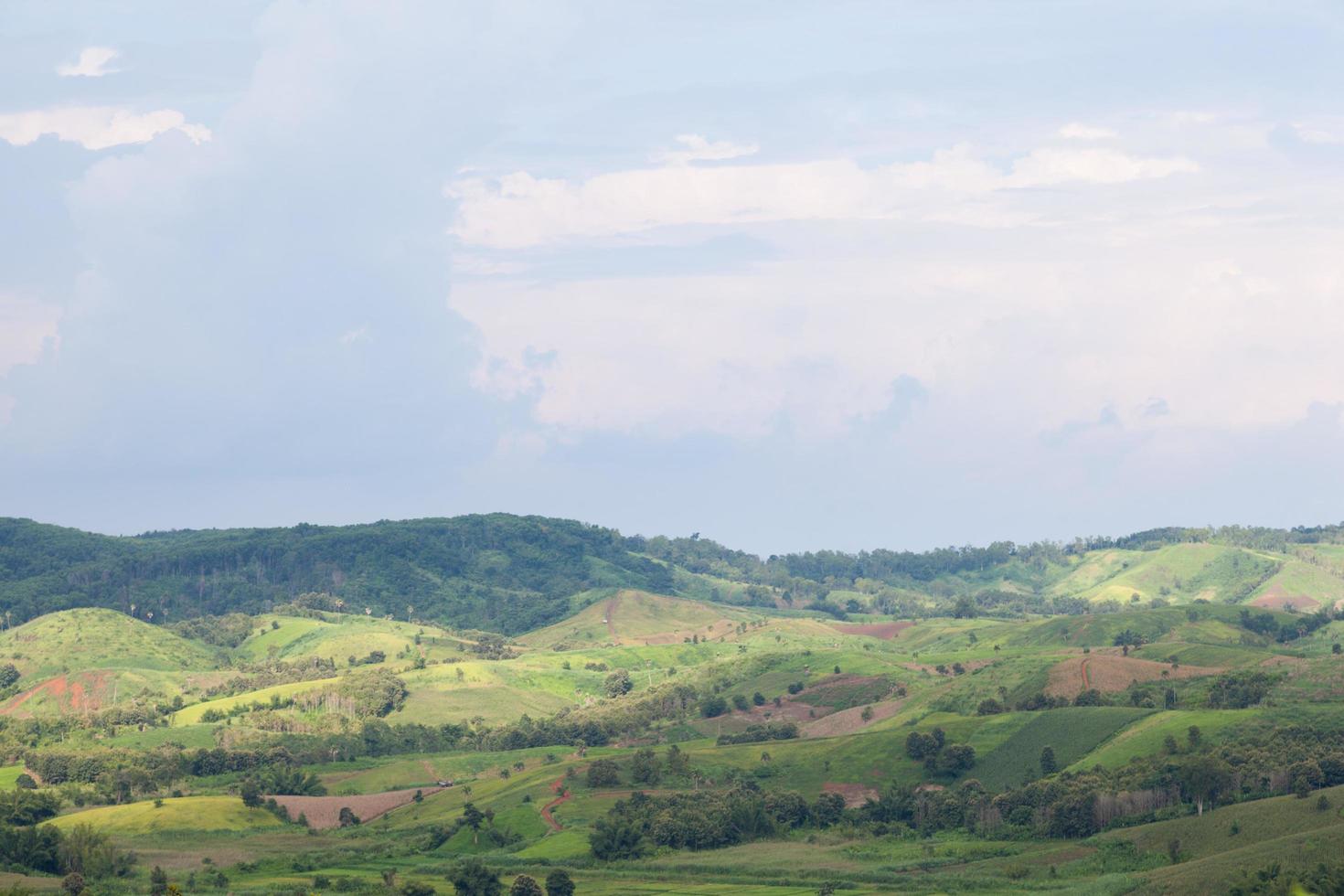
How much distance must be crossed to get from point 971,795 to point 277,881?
235ft

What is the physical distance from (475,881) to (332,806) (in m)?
60.1

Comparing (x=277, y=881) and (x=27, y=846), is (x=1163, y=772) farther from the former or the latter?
(x=27, y=846)

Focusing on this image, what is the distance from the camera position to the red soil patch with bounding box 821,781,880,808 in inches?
6949

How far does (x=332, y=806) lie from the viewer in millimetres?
194375

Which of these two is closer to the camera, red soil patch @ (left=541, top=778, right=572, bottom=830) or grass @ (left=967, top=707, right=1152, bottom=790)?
red soil patch @ (left=541, top=778, right=572, bottom=830)

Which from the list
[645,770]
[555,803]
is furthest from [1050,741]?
[555,803]

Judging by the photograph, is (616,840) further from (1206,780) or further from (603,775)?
(1206,780)

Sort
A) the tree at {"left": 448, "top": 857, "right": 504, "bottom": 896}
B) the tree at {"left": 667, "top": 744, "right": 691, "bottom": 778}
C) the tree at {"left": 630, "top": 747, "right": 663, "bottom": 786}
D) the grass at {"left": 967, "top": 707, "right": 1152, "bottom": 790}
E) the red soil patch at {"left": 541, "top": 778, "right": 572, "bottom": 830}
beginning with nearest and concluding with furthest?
the tree at {"left": 448, "top": 857, "right": 504, "bottom": 896}
the red soil patch at {"left": 541, "top": 778, "right": 572, "bottom": 830}
the grass at {"left": 967, "top": 707, "right": 1152, "bottom": 790}
the tree at {"left": 630, "top": 747, "right": 663, "bottom": 786}
the tree at {"left": 667, "top": 744, "right": 691, "bottom": 778}

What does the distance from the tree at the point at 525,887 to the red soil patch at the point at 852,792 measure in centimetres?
5025

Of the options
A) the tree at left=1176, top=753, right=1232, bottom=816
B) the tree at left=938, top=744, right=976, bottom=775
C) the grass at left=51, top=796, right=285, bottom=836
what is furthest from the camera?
the grass at left=51, top=796, right=285, bottom=836

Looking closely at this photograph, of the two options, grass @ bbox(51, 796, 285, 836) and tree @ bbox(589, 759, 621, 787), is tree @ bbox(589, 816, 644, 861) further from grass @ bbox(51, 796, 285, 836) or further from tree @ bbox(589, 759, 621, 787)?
grass @ bbox(51, 796, 285, 836)

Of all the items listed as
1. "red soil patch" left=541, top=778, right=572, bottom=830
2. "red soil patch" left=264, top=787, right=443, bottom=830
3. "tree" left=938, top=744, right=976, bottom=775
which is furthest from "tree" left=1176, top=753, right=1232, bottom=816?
"red soil patch" left=264, top=787, right=443, bottom=830

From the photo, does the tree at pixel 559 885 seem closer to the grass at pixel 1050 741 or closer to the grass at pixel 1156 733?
the grass at pixel 1050 741

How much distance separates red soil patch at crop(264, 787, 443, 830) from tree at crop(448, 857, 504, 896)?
48.6 metres
